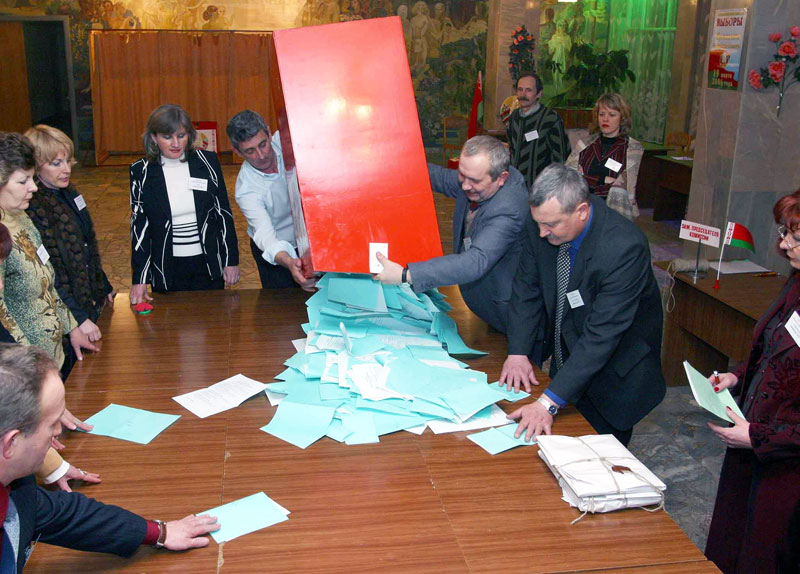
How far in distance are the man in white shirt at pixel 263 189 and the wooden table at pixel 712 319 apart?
233cm

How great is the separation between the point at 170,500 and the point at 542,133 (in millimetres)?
4990

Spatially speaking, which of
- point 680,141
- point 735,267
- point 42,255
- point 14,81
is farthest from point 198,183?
point 14,81

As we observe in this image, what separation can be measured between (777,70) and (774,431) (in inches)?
170

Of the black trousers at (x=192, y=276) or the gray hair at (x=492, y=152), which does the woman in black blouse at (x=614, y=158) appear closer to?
the gray hair at (x=492, y=152)

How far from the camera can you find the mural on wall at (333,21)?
12078 millimetres

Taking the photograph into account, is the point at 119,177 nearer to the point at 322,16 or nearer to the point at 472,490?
the point at 322,16

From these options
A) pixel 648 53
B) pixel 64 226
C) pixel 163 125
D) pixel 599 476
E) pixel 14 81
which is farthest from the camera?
pixel 14 81

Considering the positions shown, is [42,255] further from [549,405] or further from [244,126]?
[549,405]

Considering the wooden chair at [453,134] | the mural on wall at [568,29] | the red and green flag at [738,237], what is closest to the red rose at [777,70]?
the red and green flag at [738,237]

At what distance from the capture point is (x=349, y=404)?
2393 mm

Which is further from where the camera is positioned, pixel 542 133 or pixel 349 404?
pixel 542 133

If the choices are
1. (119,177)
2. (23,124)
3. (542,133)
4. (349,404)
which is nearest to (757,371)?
(349,404)

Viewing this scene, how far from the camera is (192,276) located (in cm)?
377

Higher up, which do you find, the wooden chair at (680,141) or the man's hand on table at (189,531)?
the wooden chair at (680,141)
